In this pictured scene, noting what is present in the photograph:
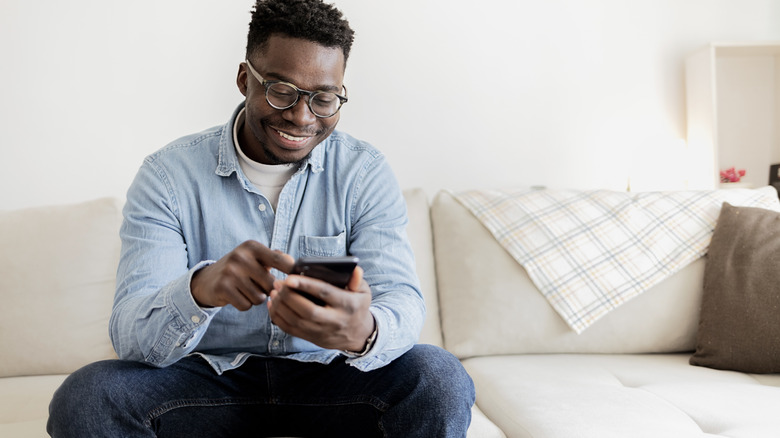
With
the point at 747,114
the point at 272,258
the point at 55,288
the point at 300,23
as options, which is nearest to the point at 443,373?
the point at 272,258

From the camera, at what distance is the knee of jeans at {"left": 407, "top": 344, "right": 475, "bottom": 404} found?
1.18 meters

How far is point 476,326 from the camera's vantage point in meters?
1.94

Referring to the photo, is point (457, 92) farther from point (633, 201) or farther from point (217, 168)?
point (217, 168)

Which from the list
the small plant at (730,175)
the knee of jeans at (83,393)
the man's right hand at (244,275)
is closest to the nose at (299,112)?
the man's right hand at (244,275)

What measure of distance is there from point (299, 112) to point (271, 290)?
420mm

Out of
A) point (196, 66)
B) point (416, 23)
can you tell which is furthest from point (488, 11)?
point (196, 66)

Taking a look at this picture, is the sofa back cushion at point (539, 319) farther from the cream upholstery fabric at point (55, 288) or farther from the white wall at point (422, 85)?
the white wall at point (422, 85)

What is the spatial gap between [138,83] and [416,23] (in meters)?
0.92

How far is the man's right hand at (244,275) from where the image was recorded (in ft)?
3.40

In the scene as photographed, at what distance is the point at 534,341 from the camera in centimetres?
193

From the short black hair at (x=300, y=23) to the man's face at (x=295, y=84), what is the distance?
0.01 metres

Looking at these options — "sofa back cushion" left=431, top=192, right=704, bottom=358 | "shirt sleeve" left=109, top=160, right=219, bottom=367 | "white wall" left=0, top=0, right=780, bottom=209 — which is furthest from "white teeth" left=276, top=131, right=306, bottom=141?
"white wall" left=0, top=0, right=780, bottom=209

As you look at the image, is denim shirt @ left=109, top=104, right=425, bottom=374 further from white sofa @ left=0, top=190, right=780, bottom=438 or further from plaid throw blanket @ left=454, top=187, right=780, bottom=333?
plaid throw blanket @ left=454, top=187, right=780, bottom=333

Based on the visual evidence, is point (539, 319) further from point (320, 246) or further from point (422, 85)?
point (422, 85)
